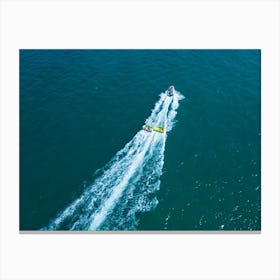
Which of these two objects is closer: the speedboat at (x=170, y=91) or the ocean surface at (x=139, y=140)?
→ the ocean surface at (x=139, y=140)

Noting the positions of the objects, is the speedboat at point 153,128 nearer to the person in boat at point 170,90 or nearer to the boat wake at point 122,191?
the boat wake at point 122,191

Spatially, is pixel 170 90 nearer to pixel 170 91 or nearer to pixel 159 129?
pixel 170 91

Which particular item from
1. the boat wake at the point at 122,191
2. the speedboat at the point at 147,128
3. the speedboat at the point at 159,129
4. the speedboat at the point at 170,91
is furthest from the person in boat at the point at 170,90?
the boat wake at the point at 122,191

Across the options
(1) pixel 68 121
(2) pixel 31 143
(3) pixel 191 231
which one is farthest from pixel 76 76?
(3) pixel 191 231

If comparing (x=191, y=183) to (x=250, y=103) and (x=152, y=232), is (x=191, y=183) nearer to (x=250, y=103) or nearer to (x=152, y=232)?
(x=152, y=232)

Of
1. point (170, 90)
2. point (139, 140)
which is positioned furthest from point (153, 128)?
point (170, 90)

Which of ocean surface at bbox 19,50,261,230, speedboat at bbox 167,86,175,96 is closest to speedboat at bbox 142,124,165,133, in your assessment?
ocean surface at bbox 19,50,261,230
